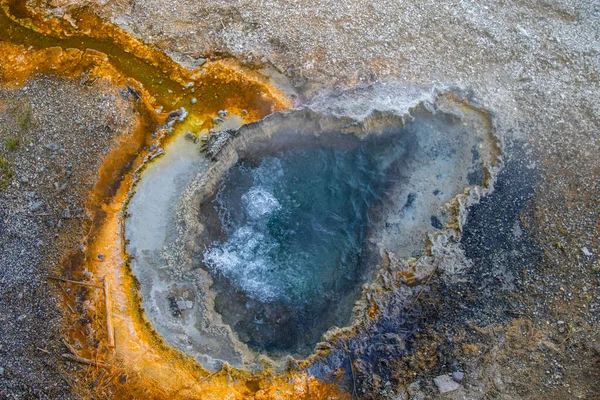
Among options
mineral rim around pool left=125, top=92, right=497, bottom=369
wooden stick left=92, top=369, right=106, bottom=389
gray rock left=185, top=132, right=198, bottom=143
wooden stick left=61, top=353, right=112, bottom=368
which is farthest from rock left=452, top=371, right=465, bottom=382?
gray rock left=185, top=132, right=198, bottom=143

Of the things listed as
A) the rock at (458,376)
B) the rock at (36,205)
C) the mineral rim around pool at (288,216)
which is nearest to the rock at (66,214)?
the rock at (36,205)

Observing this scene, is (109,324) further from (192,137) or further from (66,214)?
(192,137)

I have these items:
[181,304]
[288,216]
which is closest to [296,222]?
[288,216]

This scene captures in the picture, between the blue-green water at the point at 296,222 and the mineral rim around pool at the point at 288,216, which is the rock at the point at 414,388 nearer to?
the mineral rim around pool at the point at 288,216

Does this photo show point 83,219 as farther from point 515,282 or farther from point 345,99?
point 515,282

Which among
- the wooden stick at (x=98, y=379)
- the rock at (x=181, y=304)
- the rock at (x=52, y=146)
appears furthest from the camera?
the rock at (x=52, y=146)

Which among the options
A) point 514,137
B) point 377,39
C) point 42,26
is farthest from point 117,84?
point 514,137
